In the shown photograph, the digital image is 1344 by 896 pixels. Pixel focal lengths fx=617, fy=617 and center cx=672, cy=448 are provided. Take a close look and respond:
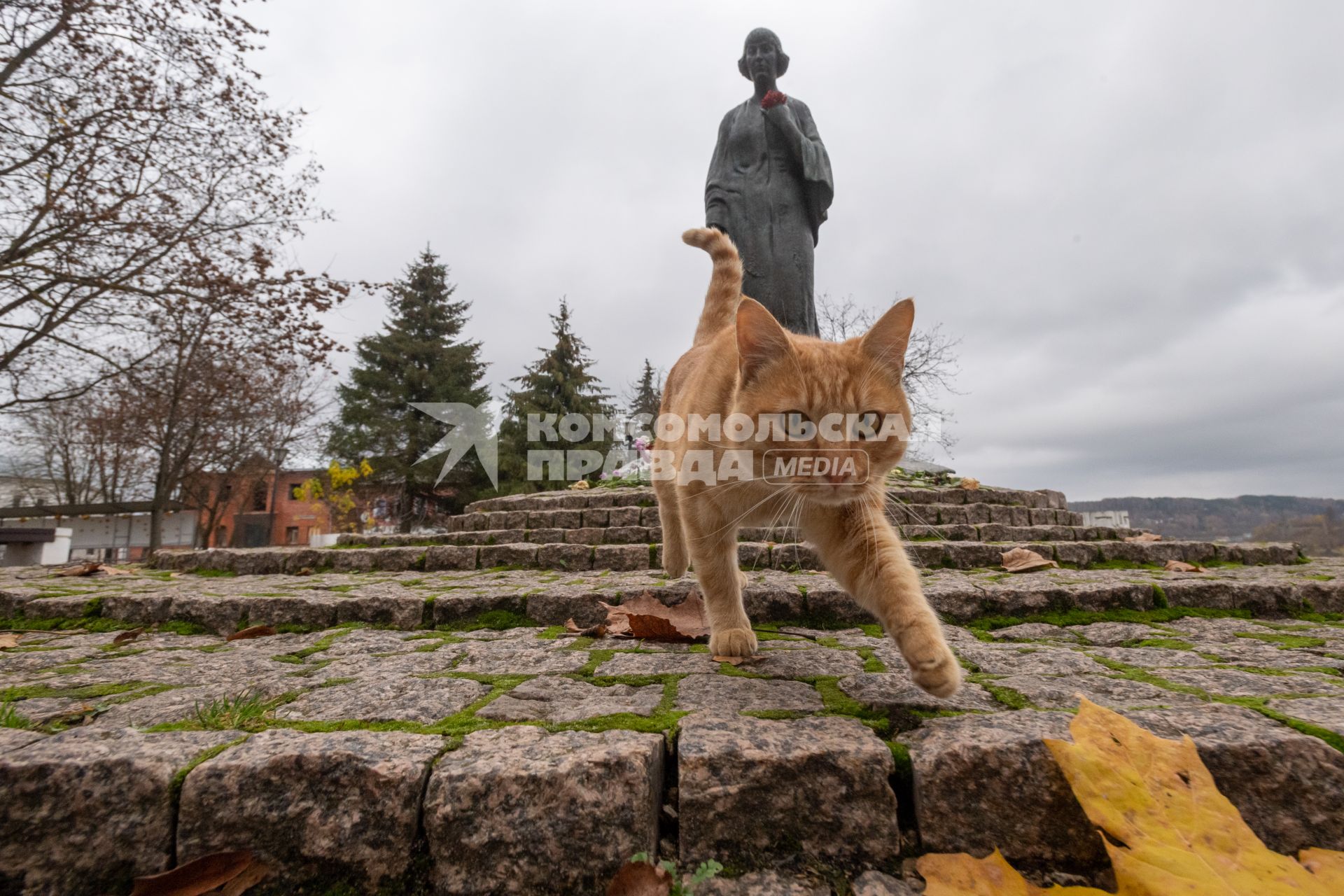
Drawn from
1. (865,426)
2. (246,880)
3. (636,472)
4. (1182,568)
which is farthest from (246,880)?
(636,472)

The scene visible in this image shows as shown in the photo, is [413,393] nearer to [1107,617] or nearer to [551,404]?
[551,404]

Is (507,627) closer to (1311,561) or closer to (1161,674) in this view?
(1161,674)

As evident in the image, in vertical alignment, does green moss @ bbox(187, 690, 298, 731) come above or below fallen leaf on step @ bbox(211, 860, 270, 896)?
above

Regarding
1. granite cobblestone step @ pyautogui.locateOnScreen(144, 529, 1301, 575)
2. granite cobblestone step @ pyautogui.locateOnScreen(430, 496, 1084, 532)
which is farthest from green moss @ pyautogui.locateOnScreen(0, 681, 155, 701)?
granite cobblestone step @ pyautogui.locateOnScreen(430, 496, 1084, 532)

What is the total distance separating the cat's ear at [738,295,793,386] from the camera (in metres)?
2.15

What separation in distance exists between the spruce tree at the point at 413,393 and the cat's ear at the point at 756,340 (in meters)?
26.7

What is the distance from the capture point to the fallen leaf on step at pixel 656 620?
2.66 meters

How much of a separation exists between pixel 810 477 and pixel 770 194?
784cm

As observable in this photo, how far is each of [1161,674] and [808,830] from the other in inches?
58.3

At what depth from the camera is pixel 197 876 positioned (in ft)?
4.00

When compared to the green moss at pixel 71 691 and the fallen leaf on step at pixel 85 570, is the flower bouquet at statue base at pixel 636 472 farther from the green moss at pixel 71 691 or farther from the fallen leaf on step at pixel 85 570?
the green moss at pixel 71 691

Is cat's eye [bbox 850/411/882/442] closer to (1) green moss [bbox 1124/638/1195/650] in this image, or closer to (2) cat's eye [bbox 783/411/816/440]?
(2) cat's eye [bbox 783/411/816/440]

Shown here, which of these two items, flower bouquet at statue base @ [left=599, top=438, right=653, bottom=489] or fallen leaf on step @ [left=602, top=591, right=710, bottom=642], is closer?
fallen leaf on step @ [left=602, top=591, right=710, bottom=642]

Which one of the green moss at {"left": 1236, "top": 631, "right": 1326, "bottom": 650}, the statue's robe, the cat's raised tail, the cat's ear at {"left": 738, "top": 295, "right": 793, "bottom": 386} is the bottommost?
the green moss at {"left": 1236, "top": 631, "right": 1326, "bottom": 650}
